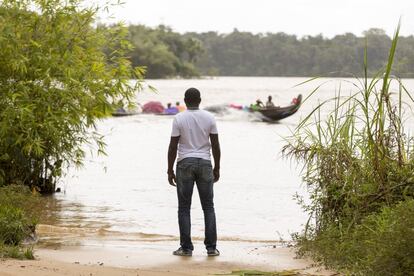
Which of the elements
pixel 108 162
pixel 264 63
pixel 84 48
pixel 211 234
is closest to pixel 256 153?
pixel 108 162

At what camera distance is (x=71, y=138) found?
543 inches

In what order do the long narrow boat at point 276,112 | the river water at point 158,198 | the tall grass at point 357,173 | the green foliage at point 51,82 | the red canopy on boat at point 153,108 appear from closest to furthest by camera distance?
the tall grass at point 357,173 → the river water at point 158,198 → the green foliage at point 51,82 → the long narrow boat at point 276,112 → the red canopy on boat at point 153,108

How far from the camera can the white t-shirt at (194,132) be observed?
7.78m

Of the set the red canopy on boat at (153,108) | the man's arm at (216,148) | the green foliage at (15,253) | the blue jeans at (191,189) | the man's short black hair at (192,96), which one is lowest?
the red canopy on boat at (153,108)

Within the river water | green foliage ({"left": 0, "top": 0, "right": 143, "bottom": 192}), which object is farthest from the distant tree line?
green foliage ({"left": 0, "top": 0, "right": 143, "bottom": 192})

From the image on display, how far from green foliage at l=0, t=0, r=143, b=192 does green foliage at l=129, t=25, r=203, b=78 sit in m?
87.0

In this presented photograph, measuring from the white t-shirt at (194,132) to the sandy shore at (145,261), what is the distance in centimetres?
95

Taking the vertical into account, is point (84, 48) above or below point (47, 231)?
above

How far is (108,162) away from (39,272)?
1784cm

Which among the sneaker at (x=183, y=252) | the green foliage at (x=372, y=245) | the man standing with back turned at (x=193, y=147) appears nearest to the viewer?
the green foliage at (x=372, y=245)

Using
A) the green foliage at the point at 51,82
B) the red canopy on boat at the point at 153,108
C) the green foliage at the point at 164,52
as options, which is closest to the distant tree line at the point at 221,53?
the green foliage at the point at 164,52

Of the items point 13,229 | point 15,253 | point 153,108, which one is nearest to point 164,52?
point 153,108

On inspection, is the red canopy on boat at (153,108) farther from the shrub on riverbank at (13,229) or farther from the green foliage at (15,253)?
the green foliage at (15,253)

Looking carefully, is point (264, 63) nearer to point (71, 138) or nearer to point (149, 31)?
point (149, 31)
